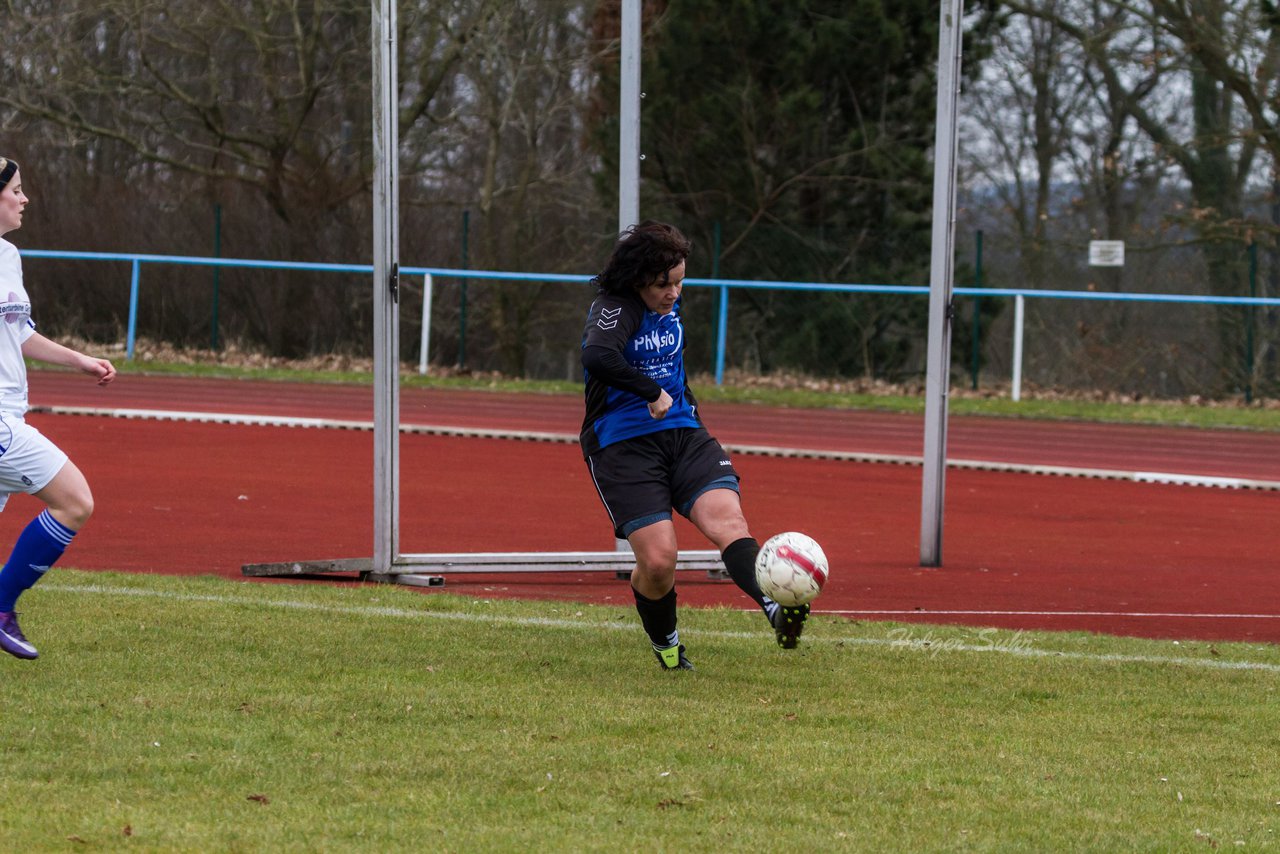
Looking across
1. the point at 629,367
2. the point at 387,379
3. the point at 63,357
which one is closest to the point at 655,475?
the point at 629,367

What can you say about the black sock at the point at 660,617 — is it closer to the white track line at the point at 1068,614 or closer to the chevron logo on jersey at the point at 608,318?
the chevron logo on jersey at the point at 608,318

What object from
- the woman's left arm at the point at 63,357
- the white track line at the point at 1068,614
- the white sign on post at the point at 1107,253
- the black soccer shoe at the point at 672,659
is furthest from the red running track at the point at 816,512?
the white sign on post at the point at 1107,253

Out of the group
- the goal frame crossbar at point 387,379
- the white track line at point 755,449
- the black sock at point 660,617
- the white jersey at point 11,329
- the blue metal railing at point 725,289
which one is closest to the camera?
the white jersey at point 11,329

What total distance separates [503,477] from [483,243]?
13.6m

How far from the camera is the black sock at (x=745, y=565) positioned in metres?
6.44

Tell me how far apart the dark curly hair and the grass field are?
1.47 m

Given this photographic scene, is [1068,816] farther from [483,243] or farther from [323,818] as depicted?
[483,243]

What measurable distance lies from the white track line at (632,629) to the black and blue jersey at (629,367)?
114 centimetres

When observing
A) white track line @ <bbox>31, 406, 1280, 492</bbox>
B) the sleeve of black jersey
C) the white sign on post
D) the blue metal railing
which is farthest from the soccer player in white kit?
the white sign on post

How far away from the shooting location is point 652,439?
6.79m

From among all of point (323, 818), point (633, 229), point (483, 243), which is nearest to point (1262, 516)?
point (633, 229)

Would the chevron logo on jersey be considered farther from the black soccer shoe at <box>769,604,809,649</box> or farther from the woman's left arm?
the woman's left arm

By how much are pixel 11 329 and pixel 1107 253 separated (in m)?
20.2

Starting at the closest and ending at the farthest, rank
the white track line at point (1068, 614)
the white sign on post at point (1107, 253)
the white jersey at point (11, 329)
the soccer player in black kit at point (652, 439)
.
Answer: the white jersey at point (11, 329) < the soccer player in black kit at point (652, 439) < the white track line at point (1068, 614) < the white sign on post at point (1107, 253)
